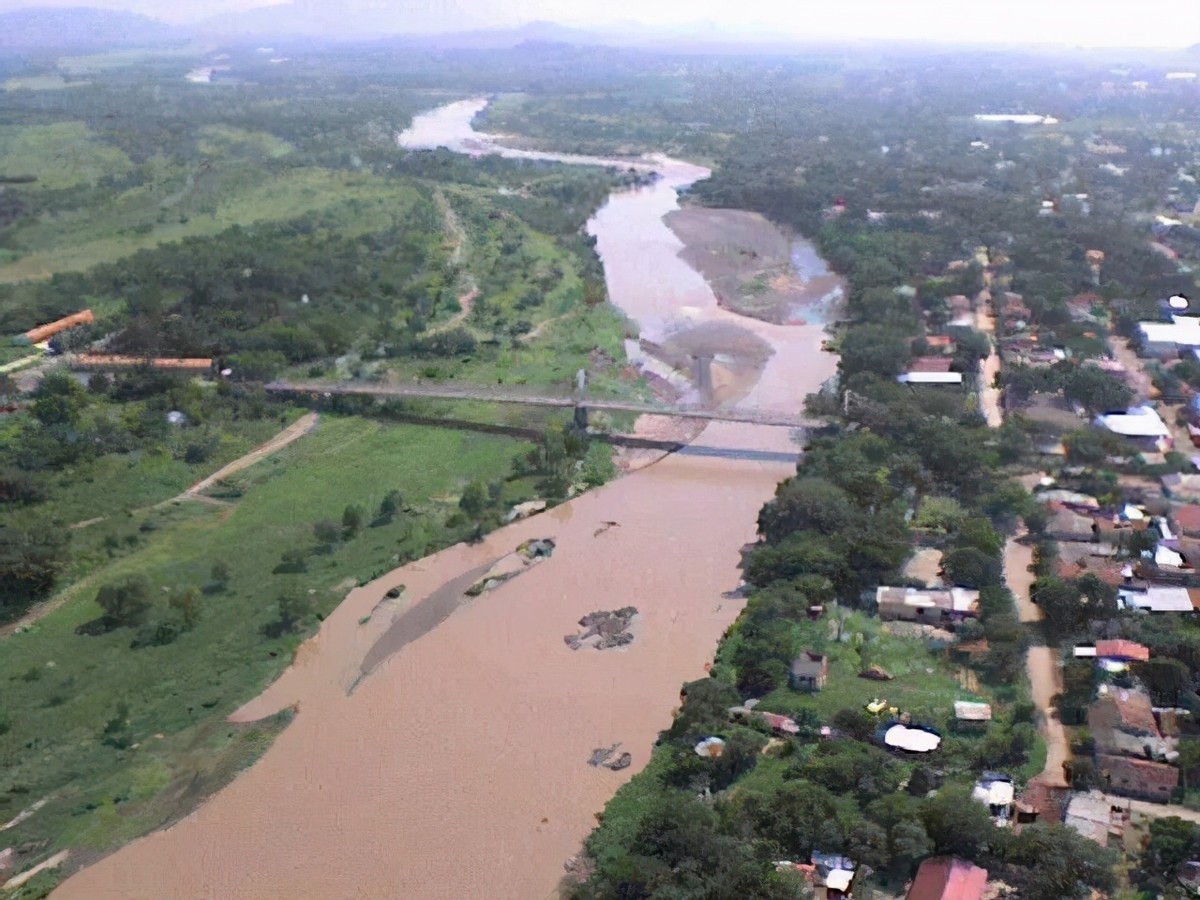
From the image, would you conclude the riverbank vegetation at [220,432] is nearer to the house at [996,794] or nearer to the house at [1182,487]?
the house at [996,794]

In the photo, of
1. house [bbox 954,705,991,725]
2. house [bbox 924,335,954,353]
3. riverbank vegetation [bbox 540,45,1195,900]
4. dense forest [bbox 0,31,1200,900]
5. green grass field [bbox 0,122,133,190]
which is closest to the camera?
riverbank vegetation [bbox 540,45,1195,900]

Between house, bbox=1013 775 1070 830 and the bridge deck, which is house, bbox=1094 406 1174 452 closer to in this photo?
the bridge deck

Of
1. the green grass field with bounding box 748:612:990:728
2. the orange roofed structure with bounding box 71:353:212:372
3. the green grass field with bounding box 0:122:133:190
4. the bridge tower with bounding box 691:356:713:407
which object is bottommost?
the green grass field with bounding box 748:612:990:728

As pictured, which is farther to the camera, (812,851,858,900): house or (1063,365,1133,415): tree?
(1063,365,1133,415): tree

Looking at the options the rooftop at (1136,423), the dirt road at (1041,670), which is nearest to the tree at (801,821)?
the dirt road at (1041,670)

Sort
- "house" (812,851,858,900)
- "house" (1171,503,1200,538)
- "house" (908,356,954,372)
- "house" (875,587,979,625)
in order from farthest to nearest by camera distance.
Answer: "house" (908,356,954,372), "house" (1171,503,1200,538), "house" (875,587,979,625), "house" (812,851,858,900)

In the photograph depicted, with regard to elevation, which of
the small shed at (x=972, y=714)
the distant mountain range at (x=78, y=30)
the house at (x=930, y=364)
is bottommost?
the small shed at (x=972, y=714)

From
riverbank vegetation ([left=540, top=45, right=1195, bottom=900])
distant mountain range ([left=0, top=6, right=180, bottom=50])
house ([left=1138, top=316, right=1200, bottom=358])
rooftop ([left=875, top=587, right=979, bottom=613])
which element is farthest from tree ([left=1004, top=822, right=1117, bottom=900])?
distant mountain range ([left=0, top=6, right=180, bottom=50])
